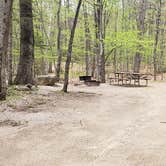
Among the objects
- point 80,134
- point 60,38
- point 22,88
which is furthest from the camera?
point 60,38

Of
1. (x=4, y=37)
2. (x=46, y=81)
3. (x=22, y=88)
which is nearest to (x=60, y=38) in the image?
(x=46, y=81)

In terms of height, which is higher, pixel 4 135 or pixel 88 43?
pixel 88 43

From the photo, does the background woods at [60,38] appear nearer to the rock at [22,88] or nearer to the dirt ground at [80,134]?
the rock at [22,88]

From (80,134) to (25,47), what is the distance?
306 inches

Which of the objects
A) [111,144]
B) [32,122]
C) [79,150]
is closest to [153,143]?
[111,144]

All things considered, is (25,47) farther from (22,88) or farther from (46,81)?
(46,81)

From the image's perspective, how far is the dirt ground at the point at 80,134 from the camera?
16.0ft

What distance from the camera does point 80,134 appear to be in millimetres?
6414

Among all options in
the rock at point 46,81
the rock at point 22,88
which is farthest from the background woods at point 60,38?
the rock at point 22,88

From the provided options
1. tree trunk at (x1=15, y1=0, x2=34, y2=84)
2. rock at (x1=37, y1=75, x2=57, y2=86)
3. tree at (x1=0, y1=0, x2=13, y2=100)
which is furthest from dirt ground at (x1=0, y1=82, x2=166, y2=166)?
rock at (x1=37, y1=75, x2=57, y2=86)

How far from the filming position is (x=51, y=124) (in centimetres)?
730

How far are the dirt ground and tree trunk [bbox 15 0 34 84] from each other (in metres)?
2.90

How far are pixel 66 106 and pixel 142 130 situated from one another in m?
3.71

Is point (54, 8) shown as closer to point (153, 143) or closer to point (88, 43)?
point (88, 43)
